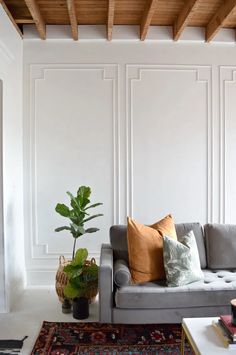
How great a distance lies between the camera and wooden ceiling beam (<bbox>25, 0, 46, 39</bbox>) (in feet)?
9.53

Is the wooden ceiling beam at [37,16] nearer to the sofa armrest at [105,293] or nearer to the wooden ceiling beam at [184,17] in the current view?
the wooden ceiling beam at [184,17]

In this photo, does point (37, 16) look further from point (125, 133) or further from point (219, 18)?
point (219, 18)

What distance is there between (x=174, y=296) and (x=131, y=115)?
203 cm

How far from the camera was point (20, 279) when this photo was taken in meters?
3.42

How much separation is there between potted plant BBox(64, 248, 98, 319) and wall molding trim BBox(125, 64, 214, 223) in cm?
101

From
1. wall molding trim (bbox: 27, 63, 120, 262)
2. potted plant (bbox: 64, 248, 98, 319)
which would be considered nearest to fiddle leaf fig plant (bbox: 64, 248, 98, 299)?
potted plant (bbox: 64, 248, 98, 319)

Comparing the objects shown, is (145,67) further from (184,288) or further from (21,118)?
(184,288)

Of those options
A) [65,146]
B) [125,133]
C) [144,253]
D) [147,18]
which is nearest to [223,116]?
[125,133]

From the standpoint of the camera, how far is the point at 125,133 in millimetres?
3664

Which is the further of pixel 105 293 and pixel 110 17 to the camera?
pixel 110 17

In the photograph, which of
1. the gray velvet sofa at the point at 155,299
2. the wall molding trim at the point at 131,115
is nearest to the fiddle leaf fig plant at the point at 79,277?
the gray velvet sofa at the point at 155,299

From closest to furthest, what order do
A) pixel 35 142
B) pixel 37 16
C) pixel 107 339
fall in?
1. pixel 107 339
2. pixel 37 16
3. pixel 35 142

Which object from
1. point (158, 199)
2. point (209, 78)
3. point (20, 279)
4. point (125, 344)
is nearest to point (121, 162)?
point (158, 199)

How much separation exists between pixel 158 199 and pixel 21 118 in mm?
1798
